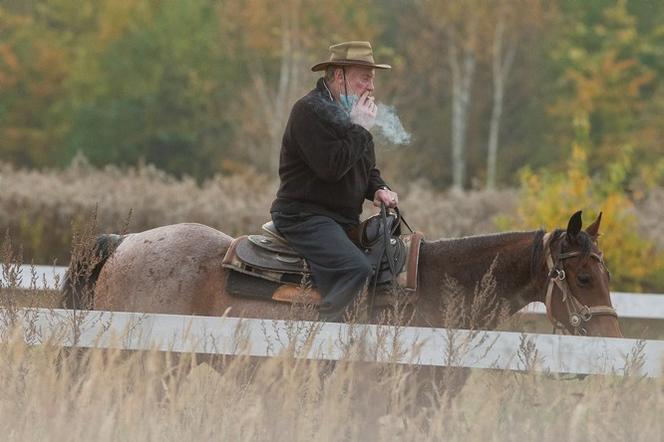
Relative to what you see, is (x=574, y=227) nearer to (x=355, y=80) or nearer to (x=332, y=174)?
(x=332, y=174)

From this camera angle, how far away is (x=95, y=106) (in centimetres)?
4516

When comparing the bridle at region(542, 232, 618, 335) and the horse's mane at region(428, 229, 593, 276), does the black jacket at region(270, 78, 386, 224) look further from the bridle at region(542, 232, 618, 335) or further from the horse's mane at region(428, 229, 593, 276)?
the bridle at region(542, 232, 618, 335)

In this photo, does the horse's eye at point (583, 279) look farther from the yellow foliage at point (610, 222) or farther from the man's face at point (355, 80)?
the yellow foliage at point (610, 222)

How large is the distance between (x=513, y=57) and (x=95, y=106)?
45.6 ft

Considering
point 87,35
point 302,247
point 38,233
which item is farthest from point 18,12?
point 302,247

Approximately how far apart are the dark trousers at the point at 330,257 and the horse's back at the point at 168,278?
19.3 inches

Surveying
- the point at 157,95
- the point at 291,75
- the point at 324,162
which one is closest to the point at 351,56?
the point at 324,162

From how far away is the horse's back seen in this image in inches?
289

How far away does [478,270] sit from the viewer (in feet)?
23.5

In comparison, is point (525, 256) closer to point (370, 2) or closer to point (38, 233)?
point (38, 233)

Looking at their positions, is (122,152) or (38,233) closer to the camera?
(38,233)

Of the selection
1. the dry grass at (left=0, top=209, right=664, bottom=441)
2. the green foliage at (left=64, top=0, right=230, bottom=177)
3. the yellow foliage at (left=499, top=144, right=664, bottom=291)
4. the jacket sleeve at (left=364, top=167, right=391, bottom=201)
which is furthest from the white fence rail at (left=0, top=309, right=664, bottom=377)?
the green foliage at (left=64, top=0, right=230, bottom=177)

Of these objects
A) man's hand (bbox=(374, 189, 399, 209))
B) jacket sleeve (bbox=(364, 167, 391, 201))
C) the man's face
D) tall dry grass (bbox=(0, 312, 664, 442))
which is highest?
the man's face

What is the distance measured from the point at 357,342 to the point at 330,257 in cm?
139
